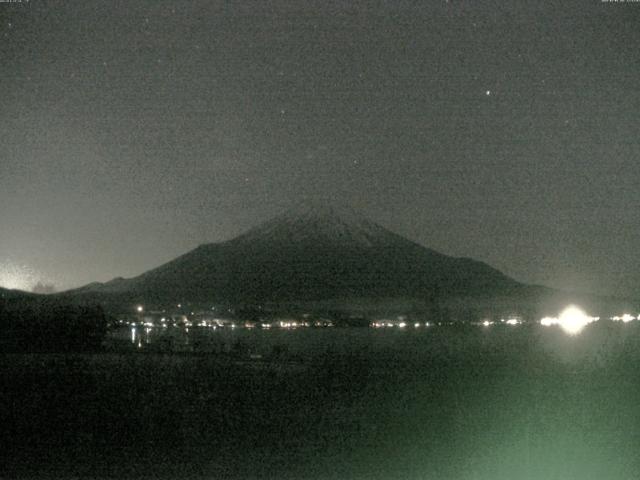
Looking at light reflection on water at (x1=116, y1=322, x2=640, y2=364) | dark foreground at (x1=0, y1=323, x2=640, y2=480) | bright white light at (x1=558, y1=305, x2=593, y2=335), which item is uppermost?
bright white light at (x1=558, y1=305, x2=593, y2=335)

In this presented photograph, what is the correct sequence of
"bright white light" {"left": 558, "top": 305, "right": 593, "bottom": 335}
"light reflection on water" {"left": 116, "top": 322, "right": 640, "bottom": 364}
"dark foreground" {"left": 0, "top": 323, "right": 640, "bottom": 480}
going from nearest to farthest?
"dark foreground" {"left": 0, "top": 323, "right": 640, "bottom": 480}, "light reflection on water" {"left": 116, "top": 322, "right": 640, "bottom": 364}, "bright white light" {"left": 558, "top": 305, "right": 593, "bottom": 335}

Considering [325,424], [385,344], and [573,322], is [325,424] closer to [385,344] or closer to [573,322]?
[385,344]

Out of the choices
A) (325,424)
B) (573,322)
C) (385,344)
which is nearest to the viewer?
(325,424)

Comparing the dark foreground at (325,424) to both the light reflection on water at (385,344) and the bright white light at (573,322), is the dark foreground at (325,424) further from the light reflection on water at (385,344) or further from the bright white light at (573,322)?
the bright white light at (573,322)

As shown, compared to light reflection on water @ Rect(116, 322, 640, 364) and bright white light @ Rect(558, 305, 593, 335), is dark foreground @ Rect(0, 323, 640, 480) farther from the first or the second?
bright white light @ Rect(558, 305, 593, 335)

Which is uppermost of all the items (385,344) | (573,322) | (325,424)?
(573,322)

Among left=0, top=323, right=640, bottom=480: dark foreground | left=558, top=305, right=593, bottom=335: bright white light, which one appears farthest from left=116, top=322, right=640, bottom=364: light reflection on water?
left=558, top=305, right=593, bottom=335: bright white light

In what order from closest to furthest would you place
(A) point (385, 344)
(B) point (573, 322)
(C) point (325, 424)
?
(C) point (325, 424) → (A) point (385, 344) → (B) point (573, 322)

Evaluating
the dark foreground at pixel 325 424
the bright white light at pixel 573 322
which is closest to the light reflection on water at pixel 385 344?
the dark foreground at pixel 325 424

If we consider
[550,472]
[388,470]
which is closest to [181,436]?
[388,470]

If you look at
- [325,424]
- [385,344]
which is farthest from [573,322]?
[325,424]
